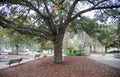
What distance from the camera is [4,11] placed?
566 inches

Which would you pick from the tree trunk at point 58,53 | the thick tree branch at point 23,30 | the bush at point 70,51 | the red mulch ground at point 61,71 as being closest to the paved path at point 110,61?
the red mulch ground at point 61,71

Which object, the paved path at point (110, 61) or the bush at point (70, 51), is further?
the bush at point (70, 51)

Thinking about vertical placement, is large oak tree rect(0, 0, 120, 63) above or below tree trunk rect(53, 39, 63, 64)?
above

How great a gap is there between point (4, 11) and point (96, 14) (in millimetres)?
8113

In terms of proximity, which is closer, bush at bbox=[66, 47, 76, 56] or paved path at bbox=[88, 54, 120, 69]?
paved path at bbox=[88, 54, 120, 69]

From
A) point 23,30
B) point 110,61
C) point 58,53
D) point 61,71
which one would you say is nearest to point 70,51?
point 110,61

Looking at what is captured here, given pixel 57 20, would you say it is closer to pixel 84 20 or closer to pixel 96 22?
pixel 84 20

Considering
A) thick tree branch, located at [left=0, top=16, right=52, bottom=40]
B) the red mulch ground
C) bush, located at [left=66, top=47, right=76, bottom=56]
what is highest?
thick tree branch, located at [left=0, top=16, right=52, bottom=40]

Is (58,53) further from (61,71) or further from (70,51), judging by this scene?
(70,51)

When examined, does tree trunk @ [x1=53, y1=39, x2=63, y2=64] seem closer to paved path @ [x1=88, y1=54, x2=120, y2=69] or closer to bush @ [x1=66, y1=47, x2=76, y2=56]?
paved path @ [x1=88, y1=54, x2=120, y2=69]

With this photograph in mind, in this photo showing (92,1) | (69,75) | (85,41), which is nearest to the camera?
(69,75)

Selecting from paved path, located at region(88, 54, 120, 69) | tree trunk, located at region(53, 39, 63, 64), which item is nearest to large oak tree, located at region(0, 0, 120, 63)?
tree trunk, located at region(53, 39, 63, 64)

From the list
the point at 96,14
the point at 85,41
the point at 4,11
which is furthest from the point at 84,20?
the point at 85,41

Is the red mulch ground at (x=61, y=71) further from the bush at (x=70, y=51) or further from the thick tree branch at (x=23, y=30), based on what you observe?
the bush at (x=70, y=51)
